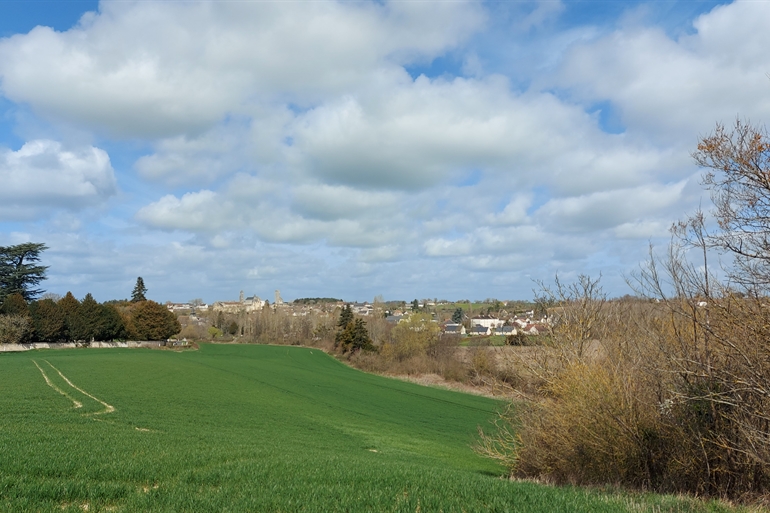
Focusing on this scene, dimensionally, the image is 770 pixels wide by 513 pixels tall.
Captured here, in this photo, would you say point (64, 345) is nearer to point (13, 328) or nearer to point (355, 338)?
point (13, 328)

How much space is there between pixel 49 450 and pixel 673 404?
1512cm

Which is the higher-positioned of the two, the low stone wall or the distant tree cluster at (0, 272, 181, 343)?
the distant tree cluster at (0, 272, 181, 343)

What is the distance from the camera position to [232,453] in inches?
522

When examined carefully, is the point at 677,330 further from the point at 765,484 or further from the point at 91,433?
the point at 91,433

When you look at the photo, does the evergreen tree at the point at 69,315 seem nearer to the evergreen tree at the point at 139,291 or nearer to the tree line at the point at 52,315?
the tree line at the point at 52,315

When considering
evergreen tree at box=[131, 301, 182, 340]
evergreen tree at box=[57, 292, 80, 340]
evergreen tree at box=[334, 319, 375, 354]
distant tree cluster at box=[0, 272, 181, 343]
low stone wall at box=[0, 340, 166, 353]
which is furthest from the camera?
evergreen tree at box=[131, 301, 182, 340]

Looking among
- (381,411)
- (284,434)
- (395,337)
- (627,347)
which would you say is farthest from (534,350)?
(395,337)

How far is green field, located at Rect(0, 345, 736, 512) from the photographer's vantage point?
802 centimetres

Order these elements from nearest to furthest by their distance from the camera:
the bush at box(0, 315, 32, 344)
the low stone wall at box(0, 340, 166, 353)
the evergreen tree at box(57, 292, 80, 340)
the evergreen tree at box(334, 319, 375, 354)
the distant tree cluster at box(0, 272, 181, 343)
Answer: the bush at box(0, 315, 32, 344) < the low stone wall at box(0, 340, 166, 353) < the distant tree cluster at box(0, 272, 181, 343) < the evergreen tree at box(57, 292, 80, 340) < the evergreen tree at box(334, 319, 375, 354)

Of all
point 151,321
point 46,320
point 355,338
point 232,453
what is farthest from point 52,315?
point 232,453

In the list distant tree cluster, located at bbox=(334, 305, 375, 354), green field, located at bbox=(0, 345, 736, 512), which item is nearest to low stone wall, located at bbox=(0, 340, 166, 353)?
distant tree cluster, located at bbox=(334, 305, 375, 354)

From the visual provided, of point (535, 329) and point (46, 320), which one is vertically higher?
point (535, 329)

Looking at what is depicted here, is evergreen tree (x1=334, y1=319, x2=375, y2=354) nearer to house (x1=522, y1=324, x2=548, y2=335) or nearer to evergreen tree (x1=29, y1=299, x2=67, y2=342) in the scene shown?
evergreen tree (x1=29, y1=299, x2=67, y2=342)

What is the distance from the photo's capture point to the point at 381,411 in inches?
1684
